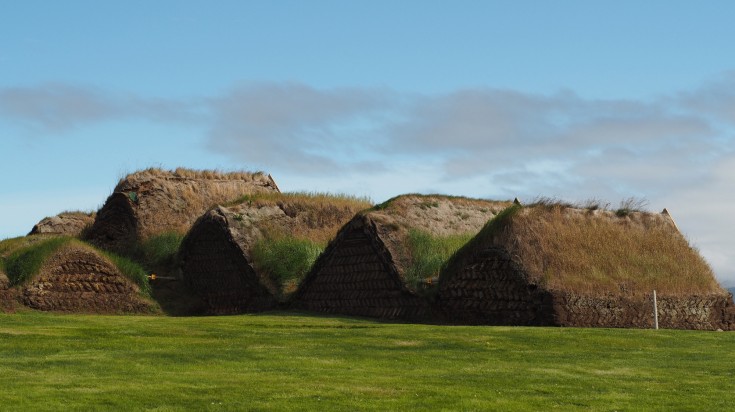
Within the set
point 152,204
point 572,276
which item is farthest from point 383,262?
point 152,204

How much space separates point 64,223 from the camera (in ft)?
202

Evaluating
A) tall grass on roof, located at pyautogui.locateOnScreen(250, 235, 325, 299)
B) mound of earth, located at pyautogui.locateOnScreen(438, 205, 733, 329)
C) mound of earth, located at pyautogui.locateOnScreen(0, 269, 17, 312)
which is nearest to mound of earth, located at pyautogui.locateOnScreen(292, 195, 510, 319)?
tall grass on roof, located at pyautogui.locateOnScreen(250, 235, 325, 299)

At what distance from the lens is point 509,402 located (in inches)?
613

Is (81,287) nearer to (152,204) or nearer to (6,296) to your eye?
(6,296)

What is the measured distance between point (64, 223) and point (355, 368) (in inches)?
1782

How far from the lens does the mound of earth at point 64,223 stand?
60.0 metres

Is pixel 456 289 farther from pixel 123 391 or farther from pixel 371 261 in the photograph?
pixel 123 391

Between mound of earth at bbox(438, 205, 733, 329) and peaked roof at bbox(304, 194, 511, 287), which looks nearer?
mound of earth at bbox(438, 205, 733, 329)

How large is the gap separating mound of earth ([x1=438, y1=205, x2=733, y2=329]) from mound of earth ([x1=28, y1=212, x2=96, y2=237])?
30.4 metres

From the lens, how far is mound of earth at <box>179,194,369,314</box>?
41.9 metres

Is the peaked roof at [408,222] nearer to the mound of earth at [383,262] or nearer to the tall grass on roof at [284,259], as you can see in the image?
the mound of earth at [383,262]

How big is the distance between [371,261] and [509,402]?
73.8 feet

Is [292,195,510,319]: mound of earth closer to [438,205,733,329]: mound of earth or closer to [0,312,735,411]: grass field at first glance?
[438,205,733,329]: mound of earth

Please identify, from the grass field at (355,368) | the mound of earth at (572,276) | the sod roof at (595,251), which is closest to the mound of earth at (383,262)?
the mound of earth at (572,276)
